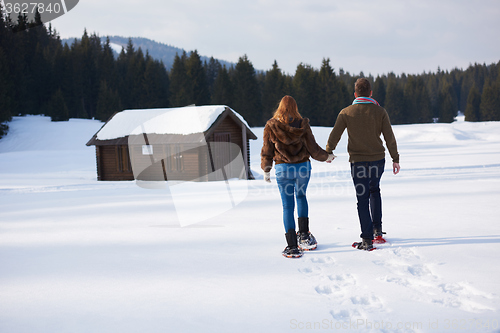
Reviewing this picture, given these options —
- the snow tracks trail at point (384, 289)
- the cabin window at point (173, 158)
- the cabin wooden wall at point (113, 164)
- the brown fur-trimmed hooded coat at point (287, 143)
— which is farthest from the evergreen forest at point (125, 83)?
the snow tracks trail at point (384, 289)

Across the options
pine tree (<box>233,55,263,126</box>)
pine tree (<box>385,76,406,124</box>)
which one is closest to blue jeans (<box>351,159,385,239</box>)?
pine tree (<box>233,55,263,126</box>)

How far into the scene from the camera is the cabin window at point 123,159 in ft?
59.5

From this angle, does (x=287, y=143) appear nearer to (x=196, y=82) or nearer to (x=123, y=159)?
(x=123, y=159)

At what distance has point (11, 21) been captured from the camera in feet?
166

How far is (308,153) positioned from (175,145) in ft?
43.2

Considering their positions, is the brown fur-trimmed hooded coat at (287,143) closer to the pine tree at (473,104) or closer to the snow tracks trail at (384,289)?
the snow tracks trail at (384,289)

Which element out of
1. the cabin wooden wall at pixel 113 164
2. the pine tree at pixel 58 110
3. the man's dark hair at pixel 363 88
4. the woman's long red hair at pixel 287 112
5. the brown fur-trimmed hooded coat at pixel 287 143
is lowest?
the cabin wooden wall at pixel 113 164

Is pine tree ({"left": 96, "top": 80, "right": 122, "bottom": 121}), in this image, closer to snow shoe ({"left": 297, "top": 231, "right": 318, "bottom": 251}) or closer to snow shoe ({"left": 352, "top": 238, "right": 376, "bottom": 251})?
snow shoe ({"left": 297, "top": 231, "right": 318, "bottom": 251})

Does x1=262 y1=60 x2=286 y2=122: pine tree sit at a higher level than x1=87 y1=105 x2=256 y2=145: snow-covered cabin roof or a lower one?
higher

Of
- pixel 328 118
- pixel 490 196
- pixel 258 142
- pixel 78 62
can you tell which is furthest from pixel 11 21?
pixel 490 196

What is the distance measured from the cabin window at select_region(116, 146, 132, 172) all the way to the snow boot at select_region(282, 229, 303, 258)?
14.9 m

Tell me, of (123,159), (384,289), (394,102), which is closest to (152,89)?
(123,159)

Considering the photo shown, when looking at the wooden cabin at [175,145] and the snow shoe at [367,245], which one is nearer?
the snow shoe at [367,245]

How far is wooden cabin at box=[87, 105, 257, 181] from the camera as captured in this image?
1673cm
